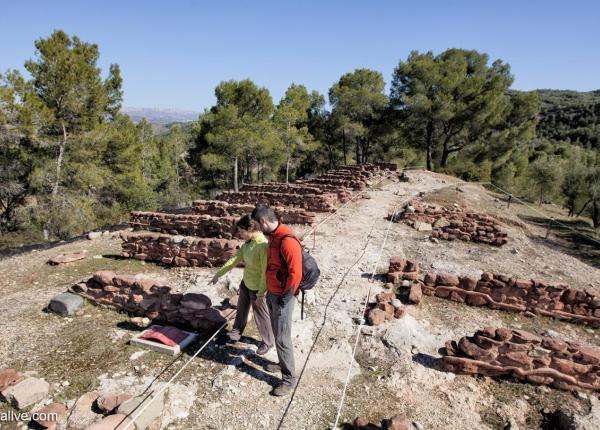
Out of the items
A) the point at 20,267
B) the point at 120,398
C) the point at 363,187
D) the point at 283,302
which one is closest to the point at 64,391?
the point at 120,398

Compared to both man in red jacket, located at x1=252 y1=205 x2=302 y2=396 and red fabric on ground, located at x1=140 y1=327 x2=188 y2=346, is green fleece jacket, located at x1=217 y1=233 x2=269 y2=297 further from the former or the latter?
red fabric on ground, located at x1=140 y1=327 x2=188 y2=346

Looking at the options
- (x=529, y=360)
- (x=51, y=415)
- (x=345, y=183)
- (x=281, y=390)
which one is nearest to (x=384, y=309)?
(x=529, y=360)

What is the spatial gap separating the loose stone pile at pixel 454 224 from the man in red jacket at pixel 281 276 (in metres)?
8.39

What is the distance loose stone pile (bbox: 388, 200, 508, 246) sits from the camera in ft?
36.6

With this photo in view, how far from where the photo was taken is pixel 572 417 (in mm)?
4070

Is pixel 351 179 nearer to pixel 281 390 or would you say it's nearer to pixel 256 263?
pixel 256 263

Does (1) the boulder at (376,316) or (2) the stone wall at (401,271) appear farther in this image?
(2) the stone wall at (401,271)

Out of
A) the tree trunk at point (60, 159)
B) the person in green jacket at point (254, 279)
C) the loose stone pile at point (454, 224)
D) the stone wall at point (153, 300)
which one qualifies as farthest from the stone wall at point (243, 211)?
the tree trunk at point (60, 159)

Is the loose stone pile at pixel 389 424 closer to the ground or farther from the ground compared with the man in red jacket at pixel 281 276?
closer to the ground

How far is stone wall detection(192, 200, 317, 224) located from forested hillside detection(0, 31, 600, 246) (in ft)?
23.0

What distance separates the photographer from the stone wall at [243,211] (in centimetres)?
1259

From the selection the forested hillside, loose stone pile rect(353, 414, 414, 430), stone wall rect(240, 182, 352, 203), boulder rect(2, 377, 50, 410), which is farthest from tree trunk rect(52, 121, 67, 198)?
loose stone pile rect(353, 414, 414, 430)

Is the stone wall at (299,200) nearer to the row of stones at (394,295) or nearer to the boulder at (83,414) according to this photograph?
the row of stones at (394,295)

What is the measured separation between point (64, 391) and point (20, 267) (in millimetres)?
6786
